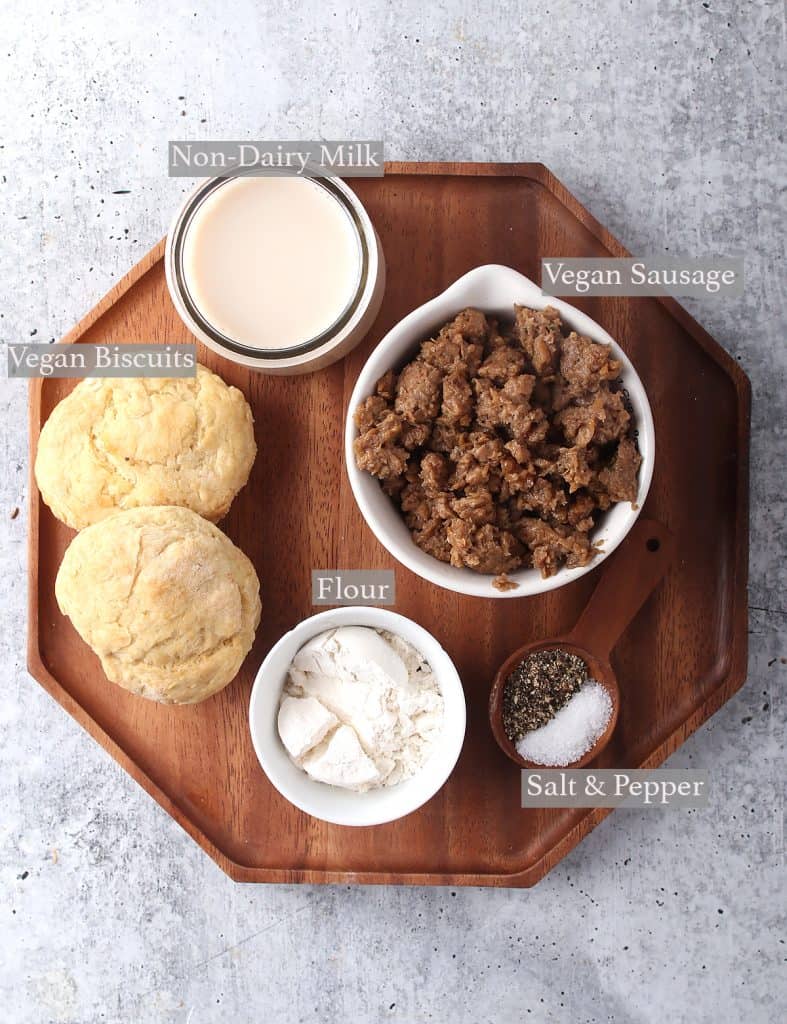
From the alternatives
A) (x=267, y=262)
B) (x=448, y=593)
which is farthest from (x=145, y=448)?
(x=448, y=593)

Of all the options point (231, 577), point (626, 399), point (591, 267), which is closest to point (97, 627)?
point (231, 577)

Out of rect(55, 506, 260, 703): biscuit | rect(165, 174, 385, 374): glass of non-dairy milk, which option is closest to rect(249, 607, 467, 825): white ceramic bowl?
rect(55, 506, 260, 703): biscuit

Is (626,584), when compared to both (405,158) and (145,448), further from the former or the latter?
(405,158)

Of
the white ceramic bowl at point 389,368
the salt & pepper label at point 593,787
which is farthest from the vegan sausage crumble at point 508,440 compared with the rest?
the salt & pepper label at point 593,787

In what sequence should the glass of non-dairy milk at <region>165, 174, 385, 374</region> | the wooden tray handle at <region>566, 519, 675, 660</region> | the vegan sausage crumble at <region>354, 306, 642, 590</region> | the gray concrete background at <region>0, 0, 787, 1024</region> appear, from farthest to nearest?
the gray concrete background at <region>0, 0, 787, 1024</region> < the wooden tray handle at <region>566, 519, 675, 660</region> < the glass of non-dairy milk at <region>165, 174, 385, 374</region> < the vegan sausage crumble at <region>354, 306, 642, 590</region>

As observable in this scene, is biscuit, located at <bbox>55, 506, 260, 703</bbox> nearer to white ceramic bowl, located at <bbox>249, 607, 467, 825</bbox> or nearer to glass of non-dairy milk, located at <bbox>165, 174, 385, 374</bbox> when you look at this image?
white ceramic bowl, located at <bbox>249, 607, 467, 825</bbox>

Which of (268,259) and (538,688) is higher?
(268,259)

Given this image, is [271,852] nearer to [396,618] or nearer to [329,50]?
[396,618]
